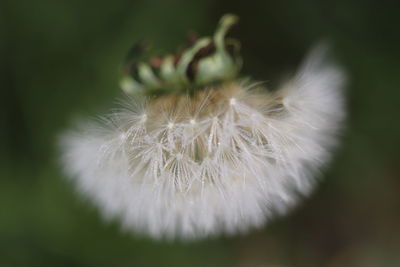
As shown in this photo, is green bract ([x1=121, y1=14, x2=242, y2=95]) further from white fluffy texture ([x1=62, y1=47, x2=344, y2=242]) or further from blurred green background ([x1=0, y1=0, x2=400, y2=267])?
blurred green background ([x1=0, y1=0, x2=400, y2=267])

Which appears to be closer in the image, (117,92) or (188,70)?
(188,70)

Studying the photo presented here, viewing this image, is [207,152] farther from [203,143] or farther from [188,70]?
[188,70]

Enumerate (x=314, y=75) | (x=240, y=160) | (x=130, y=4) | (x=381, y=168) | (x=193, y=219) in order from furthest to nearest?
1. (x=381, y=168)
2. (x=130, y=4)
3. (x=314, y=75)
4. (x=193, y=219)
5. (x=240, y=160)

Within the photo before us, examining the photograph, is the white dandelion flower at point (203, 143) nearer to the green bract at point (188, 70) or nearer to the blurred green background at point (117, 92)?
the green bract at point (188, 70)

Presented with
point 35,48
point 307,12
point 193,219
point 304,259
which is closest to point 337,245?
point 304,259

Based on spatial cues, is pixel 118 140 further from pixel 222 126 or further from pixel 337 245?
pixel 337 245

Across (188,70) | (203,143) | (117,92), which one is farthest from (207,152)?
(117,92)
